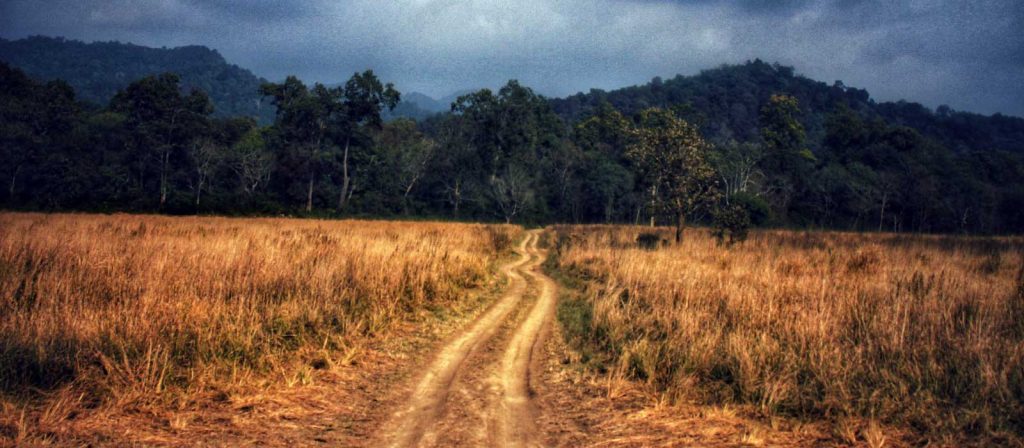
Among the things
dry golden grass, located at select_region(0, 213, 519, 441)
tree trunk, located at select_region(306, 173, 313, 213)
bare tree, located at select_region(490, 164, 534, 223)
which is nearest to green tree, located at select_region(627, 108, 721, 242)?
dry golden grass, located at select_region(0, 213, 519, 441)

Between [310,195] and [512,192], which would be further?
[512,192]

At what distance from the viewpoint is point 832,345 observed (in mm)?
6145

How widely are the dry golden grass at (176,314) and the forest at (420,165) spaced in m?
34.8

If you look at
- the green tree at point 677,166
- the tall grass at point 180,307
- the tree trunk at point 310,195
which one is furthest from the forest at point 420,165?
the tall grass at point 180,307

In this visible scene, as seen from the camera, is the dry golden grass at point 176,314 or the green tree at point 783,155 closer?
the dry golden grass at point 176,314

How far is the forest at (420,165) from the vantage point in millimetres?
52094

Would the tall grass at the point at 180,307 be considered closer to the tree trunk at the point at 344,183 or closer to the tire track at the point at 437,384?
the tire track at the point at 437,384

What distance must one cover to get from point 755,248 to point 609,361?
51.5ft

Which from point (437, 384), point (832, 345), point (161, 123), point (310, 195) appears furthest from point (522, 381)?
point (161, 123)

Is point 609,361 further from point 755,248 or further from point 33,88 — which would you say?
point 33,88

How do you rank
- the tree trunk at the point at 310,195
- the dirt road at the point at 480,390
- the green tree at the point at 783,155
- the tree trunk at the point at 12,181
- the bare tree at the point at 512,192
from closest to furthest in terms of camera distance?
the dirt road at the point at 480,390 < the tree trunk at the point at 12,181 < the tree trunk at the point at 310,195 < the bare tree at the point at 512,192 < the green tree at the point at 783,155

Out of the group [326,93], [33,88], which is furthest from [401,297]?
[33,88]

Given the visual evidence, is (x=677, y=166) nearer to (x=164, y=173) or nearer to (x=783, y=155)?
(x=164, y=173)

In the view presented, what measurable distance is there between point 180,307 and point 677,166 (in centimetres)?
1909
